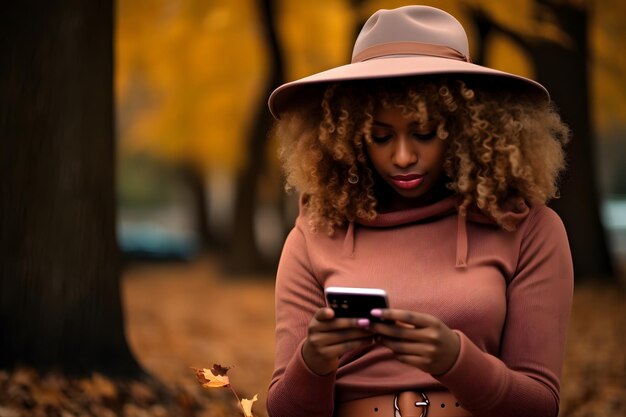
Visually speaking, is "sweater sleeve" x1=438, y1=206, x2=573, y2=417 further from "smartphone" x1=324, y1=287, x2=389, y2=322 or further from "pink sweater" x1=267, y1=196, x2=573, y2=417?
"smartphone" x1=324, y1=287, x2=389, y2=322

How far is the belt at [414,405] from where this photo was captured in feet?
8.87

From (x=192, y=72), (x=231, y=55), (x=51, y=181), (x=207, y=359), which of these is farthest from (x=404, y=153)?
(x=192, y=72)

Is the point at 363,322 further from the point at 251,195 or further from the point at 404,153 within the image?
the point at 251,195

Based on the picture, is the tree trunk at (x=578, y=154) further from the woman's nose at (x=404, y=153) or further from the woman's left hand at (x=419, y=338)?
the woman's left hand at (x=419, y=338)

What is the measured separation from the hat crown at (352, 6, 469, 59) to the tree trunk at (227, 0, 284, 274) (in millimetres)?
13735

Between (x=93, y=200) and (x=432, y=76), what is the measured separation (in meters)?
4.06

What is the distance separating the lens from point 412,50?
9.50 ft

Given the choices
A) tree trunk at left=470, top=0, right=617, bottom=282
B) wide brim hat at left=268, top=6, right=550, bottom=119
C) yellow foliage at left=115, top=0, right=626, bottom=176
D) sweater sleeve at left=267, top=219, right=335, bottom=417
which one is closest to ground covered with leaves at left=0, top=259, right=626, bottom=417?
tree trunk at left=470, top=0, right=617, bottom=282

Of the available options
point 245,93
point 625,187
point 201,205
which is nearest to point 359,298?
point 245,93

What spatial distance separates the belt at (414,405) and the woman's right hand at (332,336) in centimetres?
23

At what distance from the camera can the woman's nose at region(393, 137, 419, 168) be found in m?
2.80

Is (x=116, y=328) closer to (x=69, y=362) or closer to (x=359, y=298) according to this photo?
(x=69, y=362)

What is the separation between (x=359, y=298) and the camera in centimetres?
242

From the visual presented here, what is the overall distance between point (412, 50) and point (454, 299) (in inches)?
28.9
